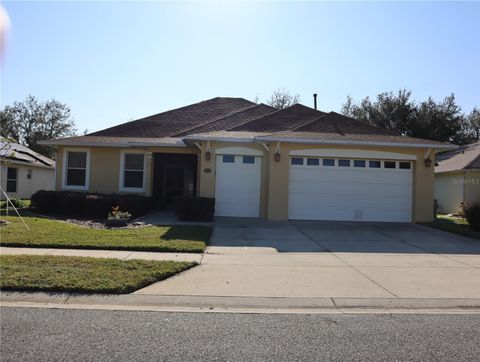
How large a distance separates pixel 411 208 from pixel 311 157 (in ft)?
14.0

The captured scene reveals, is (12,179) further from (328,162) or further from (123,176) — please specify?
→ (328,162)

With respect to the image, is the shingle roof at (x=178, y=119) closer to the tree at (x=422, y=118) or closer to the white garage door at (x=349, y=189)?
the white garage door at (x=349, y=189)

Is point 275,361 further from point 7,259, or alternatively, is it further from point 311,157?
point 311,157

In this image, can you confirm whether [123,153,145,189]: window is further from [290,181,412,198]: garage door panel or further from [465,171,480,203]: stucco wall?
[465,171,480,203]: stucco wall

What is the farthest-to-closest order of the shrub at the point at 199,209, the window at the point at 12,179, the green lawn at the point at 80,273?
1. the window at the point at 12,179
2. the shrub at the point at 199,209
3. the green lawn at the point at 80,273

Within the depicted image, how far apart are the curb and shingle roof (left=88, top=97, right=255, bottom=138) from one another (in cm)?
1493

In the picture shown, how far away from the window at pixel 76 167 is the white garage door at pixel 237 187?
6.77 m

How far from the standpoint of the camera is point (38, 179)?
3173 centimetres

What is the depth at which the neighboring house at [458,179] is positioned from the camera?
22828 mm

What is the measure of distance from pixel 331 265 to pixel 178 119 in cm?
1579

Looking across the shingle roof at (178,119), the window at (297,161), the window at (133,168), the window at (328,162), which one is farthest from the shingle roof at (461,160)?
the window at (133,168)

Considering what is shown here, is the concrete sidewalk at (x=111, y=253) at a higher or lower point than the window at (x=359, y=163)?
lower

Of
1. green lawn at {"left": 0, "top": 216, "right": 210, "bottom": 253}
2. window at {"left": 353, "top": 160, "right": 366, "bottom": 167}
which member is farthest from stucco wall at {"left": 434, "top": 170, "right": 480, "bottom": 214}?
green lawn at {"left": 0, "top": 216, "right": 210, "bottom": 253}

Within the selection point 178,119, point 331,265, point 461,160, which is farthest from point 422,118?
point 331,265
